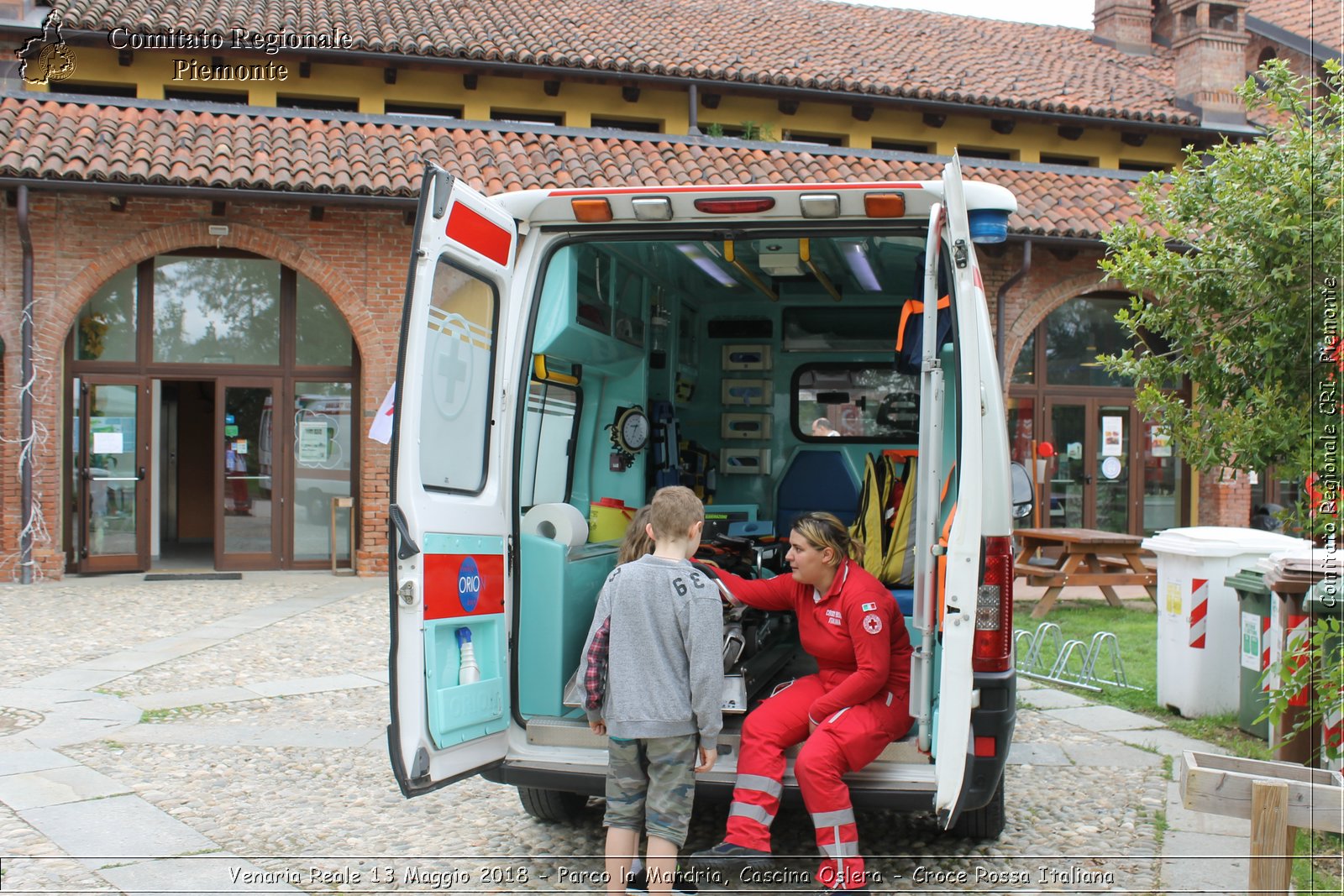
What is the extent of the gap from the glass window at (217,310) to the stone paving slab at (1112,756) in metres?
11.1

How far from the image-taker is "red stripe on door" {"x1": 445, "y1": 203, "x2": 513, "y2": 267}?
381 cm

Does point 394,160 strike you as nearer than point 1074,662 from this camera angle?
No

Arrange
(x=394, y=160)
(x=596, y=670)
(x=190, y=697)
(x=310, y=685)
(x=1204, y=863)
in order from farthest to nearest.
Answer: (x=394, y=160)
(x=310, y=685)
(x=190, y=697)
(x=1204, y=863)
(x=596, y=670)

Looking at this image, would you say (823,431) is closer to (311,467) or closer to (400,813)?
(400,813)

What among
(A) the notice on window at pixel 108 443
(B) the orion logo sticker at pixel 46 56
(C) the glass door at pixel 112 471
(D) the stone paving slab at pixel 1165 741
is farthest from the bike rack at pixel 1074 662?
(B) the orion logo sticker at pixel 46 56

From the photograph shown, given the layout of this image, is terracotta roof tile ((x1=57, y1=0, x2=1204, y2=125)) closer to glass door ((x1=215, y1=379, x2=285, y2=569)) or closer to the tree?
glass door ((x1=215, y1=379, x2=285, y2=569))

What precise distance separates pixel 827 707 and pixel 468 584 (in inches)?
52.2

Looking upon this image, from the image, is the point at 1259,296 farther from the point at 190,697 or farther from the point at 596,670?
the point at 190,697

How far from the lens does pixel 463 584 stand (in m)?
3.88

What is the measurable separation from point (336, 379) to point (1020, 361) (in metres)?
9.66

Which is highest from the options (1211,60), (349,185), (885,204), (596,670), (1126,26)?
(1126,26)

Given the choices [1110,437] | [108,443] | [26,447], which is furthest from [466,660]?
[1110,437]

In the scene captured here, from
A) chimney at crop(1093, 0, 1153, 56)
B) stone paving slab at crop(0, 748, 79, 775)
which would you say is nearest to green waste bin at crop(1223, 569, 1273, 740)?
stone paving slab at crop(0, 748, 79, 775)

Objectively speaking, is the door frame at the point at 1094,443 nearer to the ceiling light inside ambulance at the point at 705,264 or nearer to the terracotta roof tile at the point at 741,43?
the terracotta roof tile at the point at 741,43
